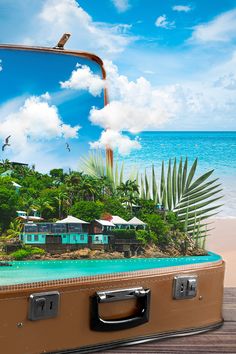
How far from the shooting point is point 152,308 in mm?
1569

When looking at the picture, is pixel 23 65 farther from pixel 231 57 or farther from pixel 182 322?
pixel 231 57

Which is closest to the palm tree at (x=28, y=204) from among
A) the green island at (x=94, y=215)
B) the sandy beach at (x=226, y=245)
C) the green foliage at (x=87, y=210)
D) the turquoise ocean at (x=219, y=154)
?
the green island at (x=94, y=215)

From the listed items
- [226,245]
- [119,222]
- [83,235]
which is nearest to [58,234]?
[83,235]

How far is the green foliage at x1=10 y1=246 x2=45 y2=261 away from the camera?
1.46 meters

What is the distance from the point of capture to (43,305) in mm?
1377

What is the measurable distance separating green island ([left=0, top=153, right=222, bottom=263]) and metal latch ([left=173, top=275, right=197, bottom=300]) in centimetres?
8

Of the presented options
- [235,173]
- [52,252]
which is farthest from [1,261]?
[235,173]

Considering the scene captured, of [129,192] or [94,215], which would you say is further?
[129,192]

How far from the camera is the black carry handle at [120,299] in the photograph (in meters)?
1.46

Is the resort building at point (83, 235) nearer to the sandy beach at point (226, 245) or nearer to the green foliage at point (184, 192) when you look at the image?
the green foliage at point (184, 192)

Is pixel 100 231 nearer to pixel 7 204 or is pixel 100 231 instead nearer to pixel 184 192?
pixel 7 204

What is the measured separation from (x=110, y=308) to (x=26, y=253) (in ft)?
Answer: 0.84

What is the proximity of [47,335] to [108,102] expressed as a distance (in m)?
0.76

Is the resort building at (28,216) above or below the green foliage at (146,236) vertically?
above
